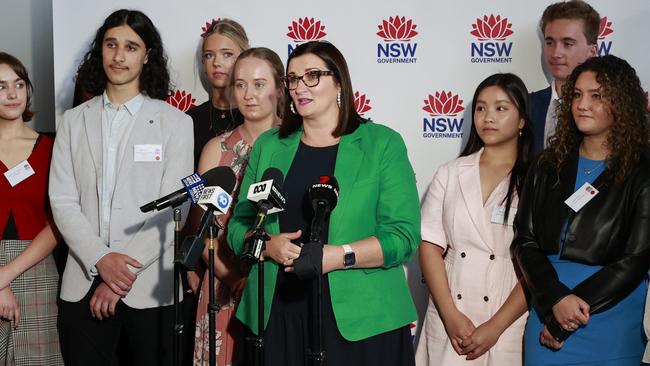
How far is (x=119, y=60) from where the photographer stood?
3660 mm

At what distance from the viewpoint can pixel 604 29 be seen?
162 inches

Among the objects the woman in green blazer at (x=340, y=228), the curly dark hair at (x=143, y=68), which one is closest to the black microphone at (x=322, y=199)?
the woman in green blazer at (x=340, y=228)

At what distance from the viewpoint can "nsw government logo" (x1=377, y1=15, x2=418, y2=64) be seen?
4.29 m

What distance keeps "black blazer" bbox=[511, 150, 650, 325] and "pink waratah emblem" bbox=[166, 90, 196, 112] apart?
2.14 metres

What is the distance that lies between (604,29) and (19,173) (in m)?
2.95

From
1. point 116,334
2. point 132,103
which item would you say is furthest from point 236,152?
point 116,334

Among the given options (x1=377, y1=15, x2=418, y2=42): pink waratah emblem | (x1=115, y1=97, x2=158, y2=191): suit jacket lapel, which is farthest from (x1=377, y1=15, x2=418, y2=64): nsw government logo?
(x1=115, y1=97, x2=158, y2=191): suit jacket lapel

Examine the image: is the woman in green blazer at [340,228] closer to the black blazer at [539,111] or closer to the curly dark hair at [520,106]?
the curly dark hair at [520,106]

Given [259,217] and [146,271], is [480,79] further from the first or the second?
[259,217]

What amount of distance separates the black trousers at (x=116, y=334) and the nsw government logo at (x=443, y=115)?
170 cm

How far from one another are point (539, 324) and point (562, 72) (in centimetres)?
139

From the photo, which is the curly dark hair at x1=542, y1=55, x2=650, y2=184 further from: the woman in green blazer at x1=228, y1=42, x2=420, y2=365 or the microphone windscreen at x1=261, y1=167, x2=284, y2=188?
the microphone windscreen at x1=261, y1=167, x2=284, y2=188

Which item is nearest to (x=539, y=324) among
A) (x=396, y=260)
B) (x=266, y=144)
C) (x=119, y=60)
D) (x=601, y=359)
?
(x=601, y=359)

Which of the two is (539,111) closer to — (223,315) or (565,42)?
(565,42)
